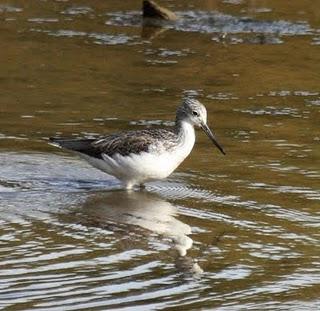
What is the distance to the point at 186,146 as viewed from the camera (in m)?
11.4

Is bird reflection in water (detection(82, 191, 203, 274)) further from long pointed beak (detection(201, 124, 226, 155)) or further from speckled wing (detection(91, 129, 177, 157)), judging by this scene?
long pointed beak (detection(201, 124, 226, 155))

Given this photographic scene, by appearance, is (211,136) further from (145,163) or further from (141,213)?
(141,213)

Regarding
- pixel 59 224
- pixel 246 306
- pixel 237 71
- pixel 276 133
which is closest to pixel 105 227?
pixel 59 224

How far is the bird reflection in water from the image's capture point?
9.84m

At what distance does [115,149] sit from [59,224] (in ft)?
4.53

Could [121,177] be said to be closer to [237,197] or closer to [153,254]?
[237,197]

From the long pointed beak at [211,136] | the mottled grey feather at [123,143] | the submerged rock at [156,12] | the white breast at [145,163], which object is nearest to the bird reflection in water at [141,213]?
the white breast at [145,163]

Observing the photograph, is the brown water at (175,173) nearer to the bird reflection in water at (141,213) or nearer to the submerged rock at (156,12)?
the bird reflection in water at (141,213)

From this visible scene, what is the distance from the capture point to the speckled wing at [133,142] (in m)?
11.2

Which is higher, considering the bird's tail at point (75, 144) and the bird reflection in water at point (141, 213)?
the bird's tail at point (75, 144)

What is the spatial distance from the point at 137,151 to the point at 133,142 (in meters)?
0.11

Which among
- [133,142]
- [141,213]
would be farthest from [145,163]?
[141,213]

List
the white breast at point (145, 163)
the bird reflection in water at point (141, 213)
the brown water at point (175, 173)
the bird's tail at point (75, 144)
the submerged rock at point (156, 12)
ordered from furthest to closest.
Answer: the submerged rock at point (156, 12)
the bird's tail at point (75, 144)
the white breast at point (145, 163)
the bird reflection in water at point (141, 213)
the brown water at point (175, 173)

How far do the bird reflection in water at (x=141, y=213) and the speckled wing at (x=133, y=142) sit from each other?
0.37 m
